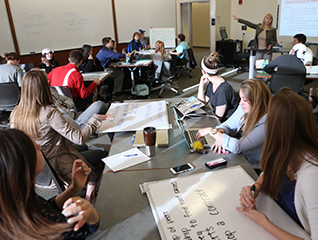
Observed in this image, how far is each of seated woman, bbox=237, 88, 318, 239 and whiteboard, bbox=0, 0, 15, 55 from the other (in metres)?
5.92

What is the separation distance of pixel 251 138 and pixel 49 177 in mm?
1278

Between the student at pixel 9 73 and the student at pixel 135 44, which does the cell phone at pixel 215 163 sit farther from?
the student at pixel 135 44

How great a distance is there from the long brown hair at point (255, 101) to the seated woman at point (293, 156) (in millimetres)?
586

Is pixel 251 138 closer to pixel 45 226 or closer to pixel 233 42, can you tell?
pixel 45 226

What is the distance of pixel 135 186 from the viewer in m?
1.31

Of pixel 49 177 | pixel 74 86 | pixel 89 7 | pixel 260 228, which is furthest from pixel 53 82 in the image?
pixel 89 7

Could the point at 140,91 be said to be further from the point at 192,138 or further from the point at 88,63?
the point at 192,138

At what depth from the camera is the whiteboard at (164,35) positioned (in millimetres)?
7133

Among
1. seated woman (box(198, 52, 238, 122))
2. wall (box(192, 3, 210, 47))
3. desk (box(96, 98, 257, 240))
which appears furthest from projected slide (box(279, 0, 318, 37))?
desk (box(96, 98, 257, 240))

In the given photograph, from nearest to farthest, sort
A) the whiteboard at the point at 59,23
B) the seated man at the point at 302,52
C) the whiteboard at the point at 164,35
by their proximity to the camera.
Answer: the seated man at the point at 302,52 < the whiteboard at the point at 59,23 < the whiteboard at the point at 164,35

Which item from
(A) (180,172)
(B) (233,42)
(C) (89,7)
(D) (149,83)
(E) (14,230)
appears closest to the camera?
(E) (14,230)

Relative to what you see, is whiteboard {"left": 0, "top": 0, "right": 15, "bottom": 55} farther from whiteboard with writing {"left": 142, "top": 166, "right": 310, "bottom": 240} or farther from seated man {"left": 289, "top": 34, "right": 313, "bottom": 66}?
seated man {"left": 289, "top": 34, "right": 313, "bottom": 66}

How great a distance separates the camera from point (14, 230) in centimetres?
78

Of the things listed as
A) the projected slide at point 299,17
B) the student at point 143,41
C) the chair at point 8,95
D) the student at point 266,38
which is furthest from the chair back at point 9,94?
the projected slide at point 299,17
